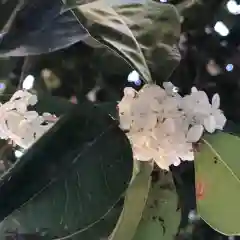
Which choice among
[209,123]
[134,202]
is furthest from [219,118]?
[134,202]

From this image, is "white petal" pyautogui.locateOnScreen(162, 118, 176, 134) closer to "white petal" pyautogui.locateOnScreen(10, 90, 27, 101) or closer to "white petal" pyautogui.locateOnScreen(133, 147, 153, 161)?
"white petal" pyautogui.locateOnScreen(133, 147, 153, 161)

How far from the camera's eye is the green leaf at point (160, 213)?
1.99 ft

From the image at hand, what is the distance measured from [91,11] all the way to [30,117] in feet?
0.40

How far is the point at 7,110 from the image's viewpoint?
1.87ft

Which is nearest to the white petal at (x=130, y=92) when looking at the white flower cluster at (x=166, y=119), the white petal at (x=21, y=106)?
the white flower cluster at (x=166, y=119)

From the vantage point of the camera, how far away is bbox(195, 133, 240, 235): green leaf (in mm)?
571

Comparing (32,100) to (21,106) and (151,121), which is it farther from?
(151,121)

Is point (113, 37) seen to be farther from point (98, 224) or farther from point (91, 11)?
point (98, 224)

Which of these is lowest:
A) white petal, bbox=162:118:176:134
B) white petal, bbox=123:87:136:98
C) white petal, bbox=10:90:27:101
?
white petal, bbox=10:90:27:101

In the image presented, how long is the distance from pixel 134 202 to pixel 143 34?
18 cm

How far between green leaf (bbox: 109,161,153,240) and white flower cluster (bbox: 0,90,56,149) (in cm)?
11

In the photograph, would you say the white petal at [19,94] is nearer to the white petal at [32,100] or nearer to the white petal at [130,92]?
the white petal at [32,100]

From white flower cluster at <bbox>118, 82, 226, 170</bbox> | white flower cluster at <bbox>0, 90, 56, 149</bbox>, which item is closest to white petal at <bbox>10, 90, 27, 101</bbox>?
white flower cluster at <bbox>0, 90, 56, 149</bbox>

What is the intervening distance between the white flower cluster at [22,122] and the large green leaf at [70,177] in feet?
0.07
